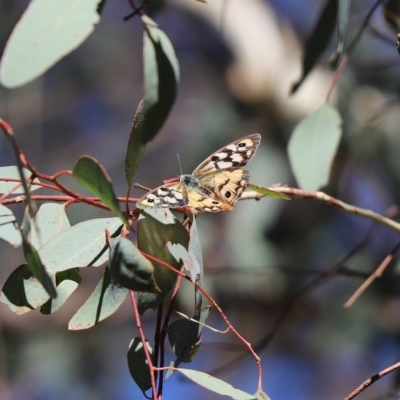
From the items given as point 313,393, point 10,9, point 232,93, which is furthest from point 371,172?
point 10,9

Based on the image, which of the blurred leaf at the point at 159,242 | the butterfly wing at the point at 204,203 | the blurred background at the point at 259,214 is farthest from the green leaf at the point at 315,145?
the blurred background at the point at 259,214

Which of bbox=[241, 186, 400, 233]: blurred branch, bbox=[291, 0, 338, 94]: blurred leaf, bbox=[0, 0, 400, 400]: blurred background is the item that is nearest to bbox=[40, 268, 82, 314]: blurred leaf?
bbox=[241, 186, 400, 233]: blurred branch

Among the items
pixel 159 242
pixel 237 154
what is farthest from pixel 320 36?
pixel 159 242

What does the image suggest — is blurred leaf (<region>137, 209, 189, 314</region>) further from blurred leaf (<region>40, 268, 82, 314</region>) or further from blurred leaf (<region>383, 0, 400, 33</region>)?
blurred leaf (<region>383, 0, 400, 33</region>)

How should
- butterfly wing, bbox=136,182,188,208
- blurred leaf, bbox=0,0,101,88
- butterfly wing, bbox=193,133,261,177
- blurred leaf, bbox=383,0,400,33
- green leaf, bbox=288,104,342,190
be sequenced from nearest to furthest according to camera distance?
1. blurred leaf, bbox=0,0,101,88
2. butterfly wing, bbox=136,182,188,208
3. butterfly wing, bbox=193,133,261,177
4. green leaf, bbox=288,104,342,190
5. blurred leaf, bbox=383,0,400,33

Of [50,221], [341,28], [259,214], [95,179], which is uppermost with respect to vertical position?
[341,28]

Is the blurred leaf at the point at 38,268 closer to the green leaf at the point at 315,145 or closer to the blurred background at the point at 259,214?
the green leaf at the point at 315,145

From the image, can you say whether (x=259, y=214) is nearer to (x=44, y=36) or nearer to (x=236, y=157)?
(x=236, y=157)
